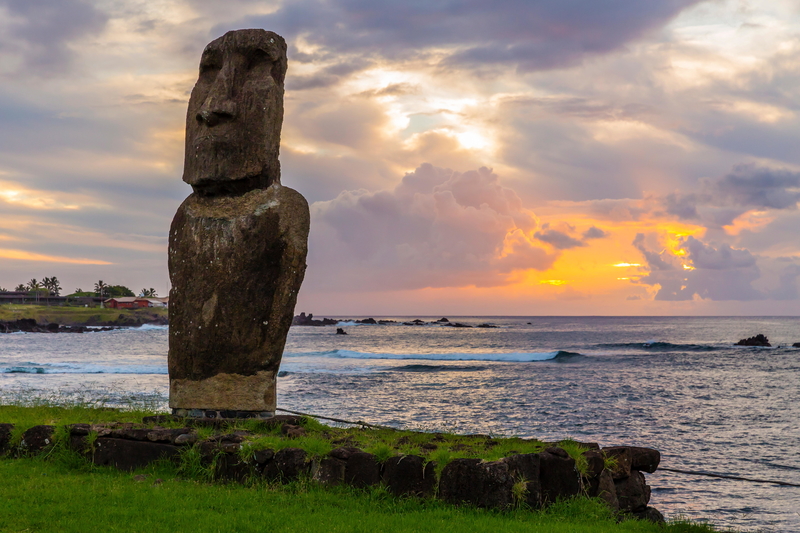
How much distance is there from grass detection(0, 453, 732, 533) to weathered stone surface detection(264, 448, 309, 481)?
0.16 m

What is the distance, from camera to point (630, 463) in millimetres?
7543

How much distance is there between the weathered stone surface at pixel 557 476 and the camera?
673 centimetres

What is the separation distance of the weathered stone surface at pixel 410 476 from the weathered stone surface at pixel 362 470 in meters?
0.11

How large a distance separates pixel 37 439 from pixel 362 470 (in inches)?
Result: 165

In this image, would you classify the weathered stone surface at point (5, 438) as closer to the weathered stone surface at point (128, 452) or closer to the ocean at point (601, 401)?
the weathered stone surface at point (128, 452)

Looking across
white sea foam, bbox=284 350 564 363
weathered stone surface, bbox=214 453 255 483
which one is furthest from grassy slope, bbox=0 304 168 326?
weathered stone surface, bbox=214 453 255 483

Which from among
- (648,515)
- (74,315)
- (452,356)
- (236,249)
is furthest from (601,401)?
(74,315)

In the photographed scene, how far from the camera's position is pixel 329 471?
7.00 meters

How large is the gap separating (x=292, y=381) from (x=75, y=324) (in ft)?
303

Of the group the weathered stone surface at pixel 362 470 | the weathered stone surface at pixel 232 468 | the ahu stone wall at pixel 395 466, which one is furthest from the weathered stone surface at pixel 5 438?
the weathered stone surface at pixel 362 470

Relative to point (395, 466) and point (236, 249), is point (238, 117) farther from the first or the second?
point (395, 466)

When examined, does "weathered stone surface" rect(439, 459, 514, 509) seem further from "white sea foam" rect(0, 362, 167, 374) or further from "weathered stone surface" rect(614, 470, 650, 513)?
"white sea foam" rect(0, 362, 167, 374)

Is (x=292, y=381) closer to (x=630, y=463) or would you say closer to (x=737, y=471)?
(x=737, y=471)

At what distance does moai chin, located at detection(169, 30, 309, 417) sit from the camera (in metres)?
8.34
